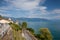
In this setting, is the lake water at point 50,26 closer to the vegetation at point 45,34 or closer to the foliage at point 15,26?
the vegetation at point 45,34

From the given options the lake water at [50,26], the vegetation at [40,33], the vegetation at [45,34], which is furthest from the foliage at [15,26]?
the vegetation at [45,34]

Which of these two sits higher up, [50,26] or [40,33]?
[50,26]

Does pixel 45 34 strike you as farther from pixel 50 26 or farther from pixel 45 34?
pixel 50 26

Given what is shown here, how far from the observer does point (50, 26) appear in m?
3.92

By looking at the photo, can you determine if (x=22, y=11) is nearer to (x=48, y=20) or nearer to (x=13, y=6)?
(x=13, y=6)

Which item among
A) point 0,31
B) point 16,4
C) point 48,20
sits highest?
point 16,4

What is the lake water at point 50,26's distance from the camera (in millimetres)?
3901

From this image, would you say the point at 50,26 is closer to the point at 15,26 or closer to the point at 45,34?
the point at 45,34

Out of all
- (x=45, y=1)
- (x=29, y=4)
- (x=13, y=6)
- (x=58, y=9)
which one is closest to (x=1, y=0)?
(x=13, y=6)

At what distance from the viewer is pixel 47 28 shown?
3883 millimetres

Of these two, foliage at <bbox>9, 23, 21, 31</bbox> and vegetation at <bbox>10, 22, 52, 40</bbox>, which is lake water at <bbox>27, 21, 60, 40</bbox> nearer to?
vegetation at <bbox>10, 22, 52, 40</bbox>

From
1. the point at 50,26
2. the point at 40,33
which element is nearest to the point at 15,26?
the point at 40,33

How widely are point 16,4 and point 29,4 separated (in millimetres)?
253

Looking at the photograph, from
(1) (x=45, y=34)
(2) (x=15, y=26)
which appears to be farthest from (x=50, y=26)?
(2) (x=15, y=26)
